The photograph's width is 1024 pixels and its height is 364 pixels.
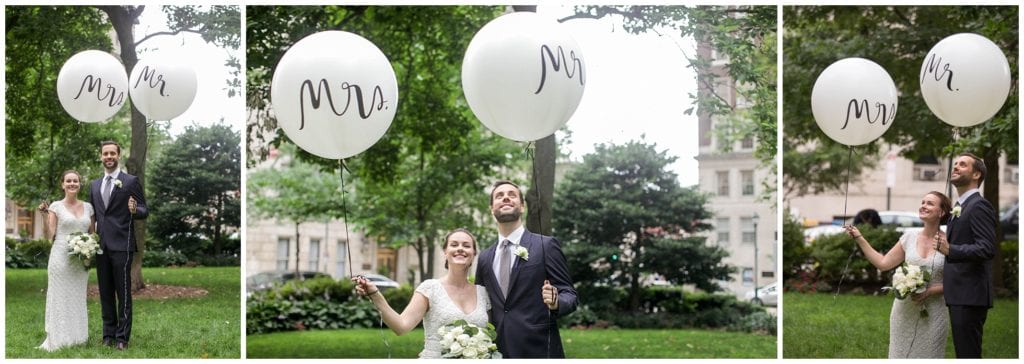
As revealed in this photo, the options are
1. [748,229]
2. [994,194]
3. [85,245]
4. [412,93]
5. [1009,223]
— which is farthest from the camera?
[1009,223]

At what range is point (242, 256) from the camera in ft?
22.1

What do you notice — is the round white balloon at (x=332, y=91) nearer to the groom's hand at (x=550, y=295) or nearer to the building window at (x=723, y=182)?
Result: the groom's hand at (x=550, y=295)

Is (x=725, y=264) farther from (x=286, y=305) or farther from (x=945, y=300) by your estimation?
(x=945, y=300)

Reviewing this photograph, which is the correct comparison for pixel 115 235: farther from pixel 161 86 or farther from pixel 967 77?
pixel 967 77

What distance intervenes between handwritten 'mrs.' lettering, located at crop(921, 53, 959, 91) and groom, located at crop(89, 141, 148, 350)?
4.75m

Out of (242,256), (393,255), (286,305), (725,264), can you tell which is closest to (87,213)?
(242,256)

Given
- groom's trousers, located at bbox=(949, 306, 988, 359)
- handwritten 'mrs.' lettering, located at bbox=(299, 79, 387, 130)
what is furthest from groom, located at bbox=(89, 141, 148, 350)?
groom's trousers, located at bbox=(949, 306, 988, 359)

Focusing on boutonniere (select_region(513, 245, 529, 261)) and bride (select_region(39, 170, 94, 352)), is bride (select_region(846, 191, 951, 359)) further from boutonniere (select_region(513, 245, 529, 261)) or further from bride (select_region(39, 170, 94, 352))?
bride (select_region(39, 170, 94, 352))

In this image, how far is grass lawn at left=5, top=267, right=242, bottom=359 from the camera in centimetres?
627

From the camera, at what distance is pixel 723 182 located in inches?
456

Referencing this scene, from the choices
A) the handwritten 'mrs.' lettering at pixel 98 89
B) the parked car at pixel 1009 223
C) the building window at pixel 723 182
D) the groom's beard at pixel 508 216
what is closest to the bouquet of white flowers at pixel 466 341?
the groom's beard at pixel 508 216

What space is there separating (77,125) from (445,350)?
336 centimetres

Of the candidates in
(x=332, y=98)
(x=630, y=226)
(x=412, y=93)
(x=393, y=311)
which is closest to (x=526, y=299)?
(x=393, y=311)

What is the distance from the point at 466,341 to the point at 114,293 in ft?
9.36
